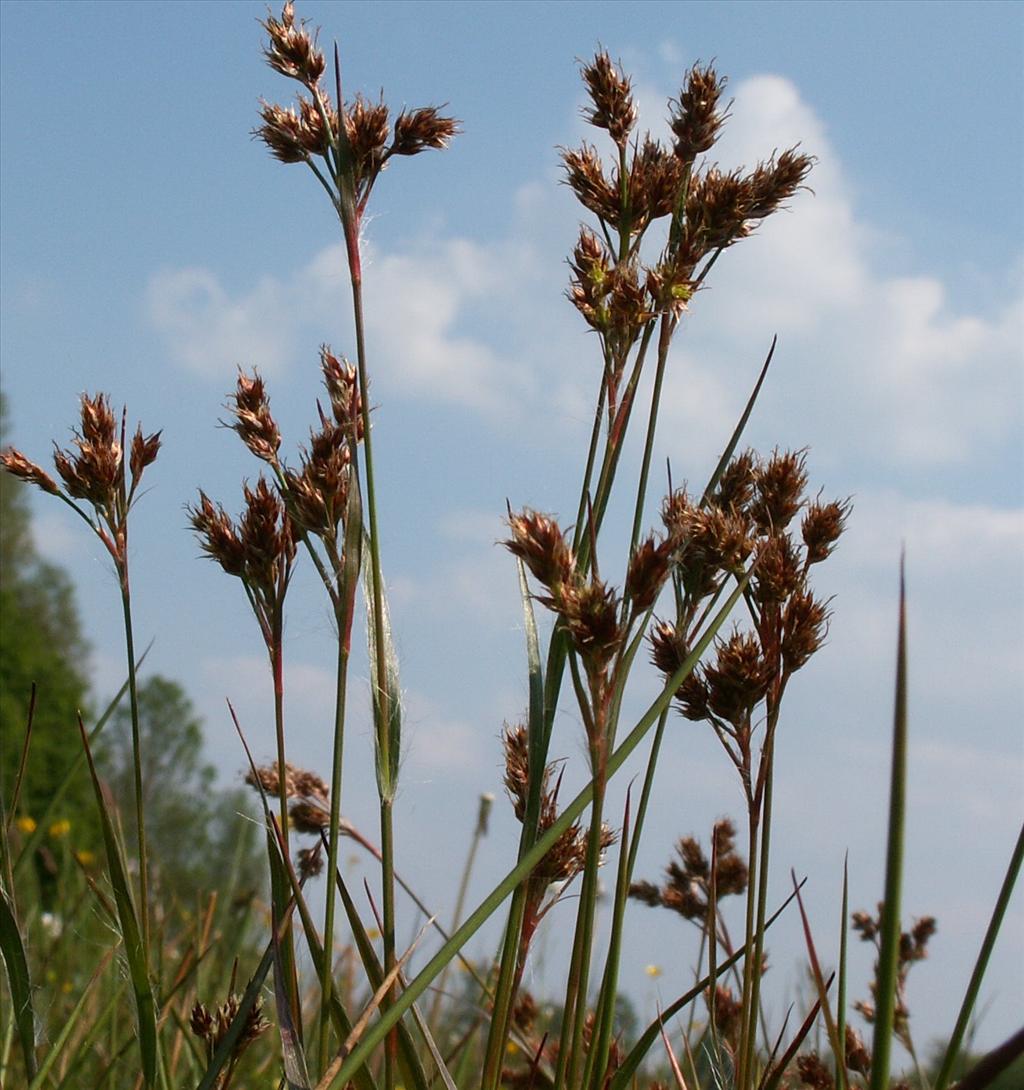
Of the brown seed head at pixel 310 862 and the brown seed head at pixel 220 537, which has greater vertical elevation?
the brown seed head at pixel 220 537

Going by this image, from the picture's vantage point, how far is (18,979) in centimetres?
126

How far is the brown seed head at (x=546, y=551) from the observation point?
98cm

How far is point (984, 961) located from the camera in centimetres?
110

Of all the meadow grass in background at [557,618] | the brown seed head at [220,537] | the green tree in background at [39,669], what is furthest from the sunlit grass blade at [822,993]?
the green tree in background at [39,669]

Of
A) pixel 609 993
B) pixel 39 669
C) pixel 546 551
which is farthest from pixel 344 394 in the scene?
pixel 39 669

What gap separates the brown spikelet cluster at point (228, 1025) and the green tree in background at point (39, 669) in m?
10.8

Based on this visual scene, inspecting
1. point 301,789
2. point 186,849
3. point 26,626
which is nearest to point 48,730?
point 26,626

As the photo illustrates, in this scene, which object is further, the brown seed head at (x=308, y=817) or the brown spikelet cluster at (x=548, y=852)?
the brown seed head at (x=308, y=817)

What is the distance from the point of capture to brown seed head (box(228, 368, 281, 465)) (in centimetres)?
128

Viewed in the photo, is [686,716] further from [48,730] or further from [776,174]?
[48,730]

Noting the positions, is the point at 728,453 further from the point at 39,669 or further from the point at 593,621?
the point at 39,669

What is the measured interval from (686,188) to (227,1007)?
3.38 feet

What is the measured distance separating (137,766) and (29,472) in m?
0.45

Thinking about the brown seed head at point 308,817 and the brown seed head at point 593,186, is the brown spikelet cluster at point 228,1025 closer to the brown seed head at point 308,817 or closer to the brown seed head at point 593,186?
the brown seed head at point 308,817
